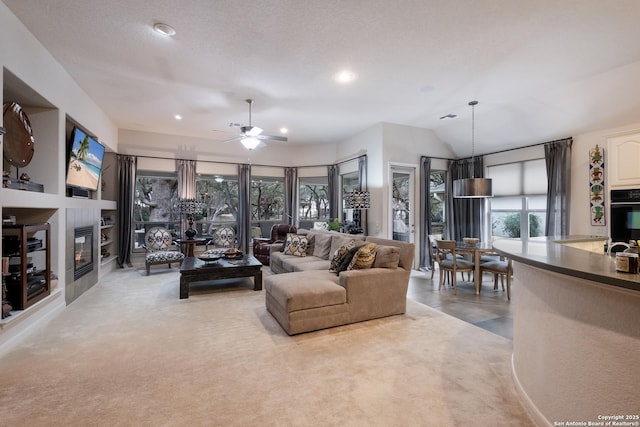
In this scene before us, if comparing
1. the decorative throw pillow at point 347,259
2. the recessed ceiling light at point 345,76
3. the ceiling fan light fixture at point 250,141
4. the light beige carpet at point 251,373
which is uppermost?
the recessed ceiling light at point 345,76

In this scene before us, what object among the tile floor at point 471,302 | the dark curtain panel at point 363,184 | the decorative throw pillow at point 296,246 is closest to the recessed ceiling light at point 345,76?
the dark curtain panel at point 363,184

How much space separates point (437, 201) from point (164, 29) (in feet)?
20.6

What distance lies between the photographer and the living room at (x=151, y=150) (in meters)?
2.96

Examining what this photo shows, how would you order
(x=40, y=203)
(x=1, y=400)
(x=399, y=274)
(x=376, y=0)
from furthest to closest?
(x=399, y=274) < (x=40, y=203) < (x=376, y=0) < (x=1, y=400)

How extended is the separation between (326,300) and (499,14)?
10.6 feet

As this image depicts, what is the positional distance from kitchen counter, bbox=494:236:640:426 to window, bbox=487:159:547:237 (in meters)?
4.54

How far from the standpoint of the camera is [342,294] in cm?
315

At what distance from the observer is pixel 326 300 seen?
307cm

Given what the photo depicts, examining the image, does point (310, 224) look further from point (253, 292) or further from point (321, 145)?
point (253, 292)

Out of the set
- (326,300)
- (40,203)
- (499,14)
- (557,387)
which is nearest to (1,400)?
(40,203)

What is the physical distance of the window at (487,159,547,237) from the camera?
216 inches

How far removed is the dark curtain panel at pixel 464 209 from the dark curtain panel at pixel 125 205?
735 centimetres

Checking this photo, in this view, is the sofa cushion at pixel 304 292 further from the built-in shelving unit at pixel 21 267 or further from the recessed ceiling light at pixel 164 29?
the recessed ceiling light at pixel 164 29

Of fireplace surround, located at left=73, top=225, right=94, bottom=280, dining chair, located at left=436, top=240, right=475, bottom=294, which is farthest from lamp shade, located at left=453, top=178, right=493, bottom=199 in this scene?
fireplace surround, located at left=73, top=225, right=94, bottom=280
